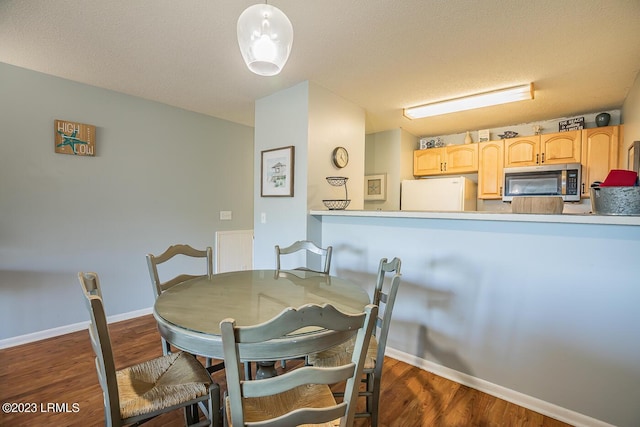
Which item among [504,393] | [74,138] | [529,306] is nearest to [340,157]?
[529,306]

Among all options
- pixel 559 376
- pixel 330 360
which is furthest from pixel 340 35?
pixel 559 376

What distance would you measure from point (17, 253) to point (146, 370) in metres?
2.15

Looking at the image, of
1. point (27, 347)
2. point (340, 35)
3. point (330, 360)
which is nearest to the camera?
point (330, 360)

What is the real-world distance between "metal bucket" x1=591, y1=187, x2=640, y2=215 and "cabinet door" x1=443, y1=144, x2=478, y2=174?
245cm

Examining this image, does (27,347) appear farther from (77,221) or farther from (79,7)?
(79,7)

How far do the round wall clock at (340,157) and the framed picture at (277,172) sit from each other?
1.53 feet

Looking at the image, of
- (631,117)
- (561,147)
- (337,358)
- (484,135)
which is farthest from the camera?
(484,135)

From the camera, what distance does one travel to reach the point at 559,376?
66.6 inches

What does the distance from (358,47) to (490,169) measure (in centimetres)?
264

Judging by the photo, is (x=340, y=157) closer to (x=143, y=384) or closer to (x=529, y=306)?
(x=529, y=306)

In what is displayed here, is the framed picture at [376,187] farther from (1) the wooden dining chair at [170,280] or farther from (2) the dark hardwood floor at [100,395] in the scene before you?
(1) the wooden dining chair at [170,280]

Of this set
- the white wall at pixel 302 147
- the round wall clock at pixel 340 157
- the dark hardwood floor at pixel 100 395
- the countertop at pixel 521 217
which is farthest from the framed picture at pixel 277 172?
the dark hardwood floor at pixel 100 395

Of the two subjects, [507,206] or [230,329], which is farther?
[507,206]

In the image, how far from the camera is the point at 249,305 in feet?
4.40
